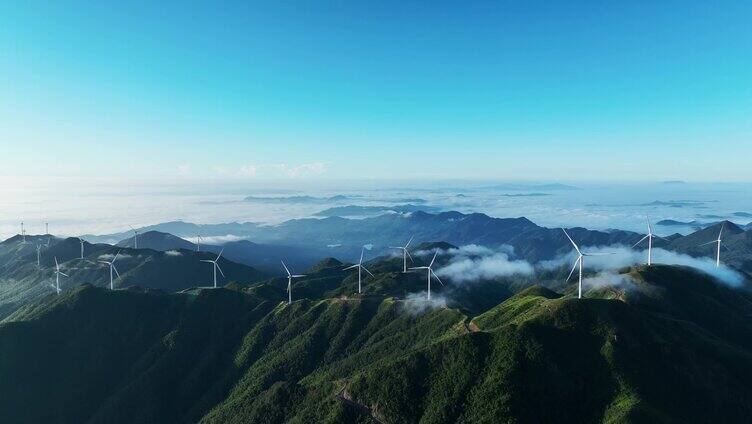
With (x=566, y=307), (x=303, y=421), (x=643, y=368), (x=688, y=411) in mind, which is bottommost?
(x=303, y=421)

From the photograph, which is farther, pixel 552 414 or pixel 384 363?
pixel 384 363

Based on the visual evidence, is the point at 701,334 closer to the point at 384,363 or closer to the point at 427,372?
the point at 427,372

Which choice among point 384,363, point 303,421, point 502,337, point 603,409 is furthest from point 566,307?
point 303,421

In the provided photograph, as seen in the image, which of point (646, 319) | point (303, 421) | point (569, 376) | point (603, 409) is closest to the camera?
point (603, 409)

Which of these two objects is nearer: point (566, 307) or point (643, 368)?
point (643, 368)

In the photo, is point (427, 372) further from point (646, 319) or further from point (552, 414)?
point (646, 319)

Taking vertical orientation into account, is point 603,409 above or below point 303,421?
above

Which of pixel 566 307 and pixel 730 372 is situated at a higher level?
pixel 566 307

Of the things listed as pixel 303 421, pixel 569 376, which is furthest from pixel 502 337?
pixel 303 421

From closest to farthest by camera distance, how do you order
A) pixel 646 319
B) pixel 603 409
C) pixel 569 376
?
1. pixel 603 409
2. pixel 569 376
3. pixel 646 319
